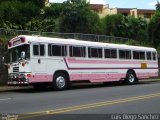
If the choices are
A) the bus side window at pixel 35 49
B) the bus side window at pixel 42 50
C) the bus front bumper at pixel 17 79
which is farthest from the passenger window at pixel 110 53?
the bus front bumper at pixel 17 79

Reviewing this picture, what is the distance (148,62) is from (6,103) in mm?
16394

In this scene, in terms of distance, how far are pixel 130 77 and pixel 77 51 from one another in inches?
237

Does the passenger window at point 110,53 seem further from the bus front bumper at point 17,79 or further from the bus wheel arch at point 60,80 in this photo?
the bus front bumper at point 17,79

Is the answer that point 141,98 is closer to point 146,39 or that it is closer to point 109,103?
point 109,103

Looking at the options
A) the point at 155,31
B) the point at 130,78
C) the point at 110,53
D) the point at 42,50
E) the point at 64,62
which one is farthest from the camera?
the point at 155,31

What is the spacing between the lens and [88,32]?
41500mm

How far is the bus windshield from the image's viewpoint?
21.6m

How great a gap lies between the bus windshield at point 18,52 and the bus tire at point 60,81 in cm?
213

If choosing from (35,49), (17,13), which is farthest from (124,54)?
(17,13)

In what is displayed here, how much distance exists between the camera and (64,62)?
23.1m

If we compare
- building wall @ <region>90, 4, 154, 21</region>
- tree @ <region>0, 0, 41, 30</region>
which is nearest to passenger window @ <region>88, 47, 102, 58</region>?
tree @ <region>0, 0, 41, 30</region>

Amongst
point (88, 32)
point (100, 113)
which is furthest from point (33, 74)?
point (88, 32)

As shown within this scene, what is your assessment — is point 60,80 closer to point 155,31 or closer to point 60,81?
point 60,81

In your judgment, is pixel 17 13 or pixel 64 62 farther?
pixel 17 13
